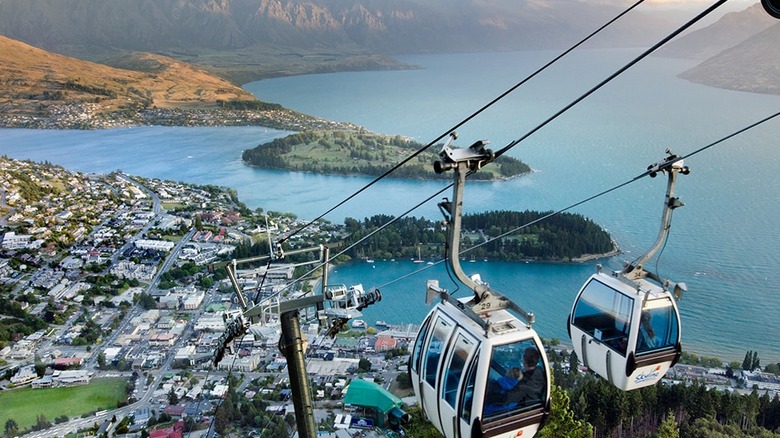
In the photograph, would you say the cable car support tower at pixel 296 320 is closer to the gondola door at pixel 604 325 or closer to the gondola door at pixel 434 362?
the gondola door at pixel 434 362

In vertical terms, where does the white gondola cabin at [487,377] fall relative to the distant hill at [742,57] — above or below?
below

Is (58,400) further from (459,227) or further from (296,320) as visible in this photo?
(459,227)

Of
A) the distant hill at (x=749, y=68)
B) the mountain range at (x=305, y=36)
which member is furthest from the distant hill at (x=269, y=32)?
the distant hill at (x=749, y=68)

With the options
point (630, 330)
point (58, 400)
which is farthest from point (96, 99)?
point (630, 330)

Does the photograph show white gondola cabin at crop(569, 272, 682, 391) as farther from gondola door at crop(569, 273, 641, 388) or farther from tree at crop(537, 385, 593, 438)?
tree at crop(537, 385, 593, 438)

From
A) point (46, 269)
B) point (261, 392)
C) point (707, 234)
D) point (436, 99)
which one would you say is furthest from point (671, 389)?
point (436, 99)

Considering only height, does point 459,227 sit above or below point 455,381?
above

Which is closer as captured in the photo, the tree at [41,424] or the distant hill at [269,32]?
the tree at [41,424]
